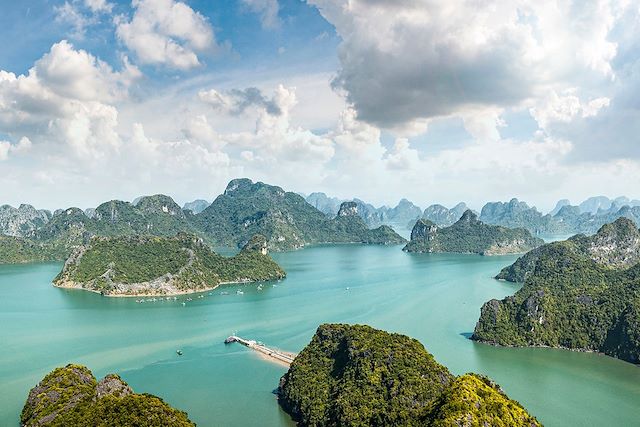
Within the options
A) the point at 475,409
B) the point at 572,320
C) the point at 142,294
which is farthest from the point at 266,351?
the point at 142,294

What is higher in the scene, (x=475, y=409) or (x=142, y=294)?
(x=475, y=409)

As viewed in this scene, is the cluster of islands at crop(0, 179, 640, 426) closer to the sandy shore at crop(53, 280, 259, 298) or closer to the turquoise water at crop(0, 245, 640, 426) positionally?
the sandy shore at crop(53, 280, 259, 298)

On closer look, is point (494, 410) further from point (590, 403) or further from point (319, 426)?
point (590, 403)

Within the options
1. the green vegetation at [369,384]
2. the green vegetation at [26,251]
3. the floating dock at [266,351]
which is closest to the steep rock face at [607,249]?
the floating dock at [266,351]

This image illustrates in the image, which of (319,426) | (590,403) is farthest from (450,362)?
(319,426)

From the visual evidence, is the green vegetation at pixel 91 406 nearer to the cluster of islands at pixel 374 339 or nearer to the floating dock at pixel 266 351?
the cluster of islands at pixel 374 339

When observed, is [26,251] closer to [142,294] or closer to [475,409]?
[142,294]
